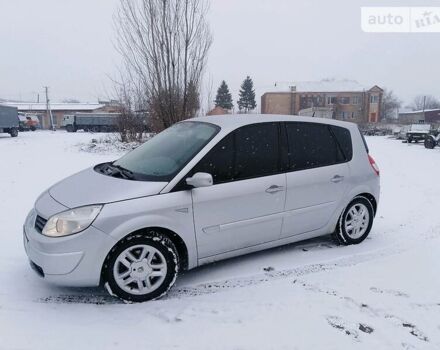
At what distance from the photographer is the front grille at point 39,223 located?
3.26 metres

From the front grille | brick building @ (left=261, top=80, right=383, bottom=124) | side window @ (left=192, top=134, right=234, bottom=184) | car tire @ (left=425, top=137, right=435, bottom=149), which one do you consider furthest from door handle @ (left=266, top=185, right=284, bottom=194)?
brick building @ (left=261, top=80, right=383, bottom=124)

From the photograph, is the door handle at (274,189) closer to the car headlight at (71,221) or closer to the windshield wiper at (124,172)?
the windshield wiper at (124,172)

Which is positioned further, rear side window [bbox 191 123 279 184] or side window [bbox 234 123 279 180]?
side window [bbox 234 123 279 180]

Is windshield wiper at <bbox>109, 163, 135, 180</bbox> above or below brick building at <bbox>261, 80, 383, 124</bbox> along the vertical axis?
below

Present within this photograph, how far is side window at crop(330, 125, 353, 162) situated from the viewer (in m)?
4.65

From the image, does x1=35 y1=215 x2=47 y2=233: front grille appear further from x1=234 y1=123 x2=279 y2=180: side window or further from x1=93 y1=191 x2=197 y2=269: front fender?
x1=234 y1=123 x2=279 y2=180: side window

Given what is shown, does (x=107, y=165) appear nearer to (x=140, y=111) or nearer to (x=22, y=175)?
(x=22, y=175)

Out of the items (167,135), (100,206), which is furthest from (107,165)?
(100,206)

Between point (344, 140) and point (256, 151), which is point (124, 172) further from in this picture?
point (344, 140)

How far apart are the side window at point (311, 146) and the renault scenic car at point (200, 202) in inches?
0.5

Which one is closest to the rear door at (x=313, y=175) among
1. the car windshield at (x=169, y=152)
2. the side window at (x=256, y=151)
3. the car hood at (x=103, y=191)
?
the side window at (x=256, y=151)

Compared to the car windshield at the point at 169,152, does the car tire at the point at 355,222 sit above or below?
below

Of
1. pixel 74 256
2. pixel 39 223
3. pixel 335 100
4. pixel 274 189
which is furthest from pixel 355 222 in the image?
pixel 335 100

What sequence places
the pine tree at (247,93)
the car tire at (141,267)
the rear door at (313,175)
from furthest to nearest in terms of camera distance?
the pine tree at (247,93) → the rear door at (313,175) → the car tire at (141,267)
